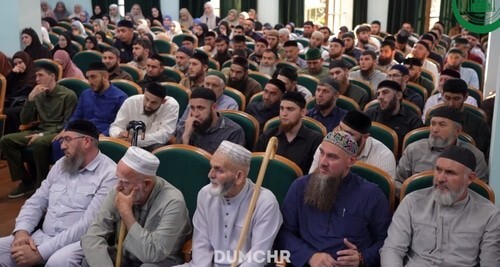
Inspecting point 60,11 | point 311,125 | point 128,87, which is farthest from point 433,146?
point 60,11

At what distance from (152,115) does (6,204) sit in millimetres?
1399

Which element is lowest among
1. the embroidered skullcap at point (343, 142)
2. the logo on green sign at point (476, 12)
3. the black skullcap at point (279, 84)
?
the black skullcap at point (279, 84)

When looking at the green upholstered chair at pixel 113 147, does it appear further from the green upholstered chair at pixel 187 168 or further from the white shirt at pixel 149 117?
the white shirt at pixel 149 117

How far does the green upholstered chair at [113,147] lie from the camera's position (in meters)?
3.98

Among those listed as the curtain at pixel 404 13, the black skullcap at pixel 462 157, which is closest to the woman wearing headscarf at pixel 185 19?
the curtain at pixel 404 13

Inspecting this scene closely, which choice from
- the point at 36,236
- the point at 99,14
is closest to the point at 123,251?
the point at 36,236

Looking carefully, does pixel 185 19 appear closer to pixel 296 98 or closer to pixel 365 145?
pixel 296 98

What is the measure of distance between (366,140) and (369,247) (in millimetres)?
1111

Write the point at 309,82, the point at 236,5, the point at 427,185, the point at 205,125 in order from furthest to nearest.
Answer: the point at 236,5, the point at 309,82, the point at 205,125, the point at 427,185

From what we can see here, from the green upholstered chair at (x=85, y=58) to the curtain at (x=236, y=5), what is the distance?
27.9 feet

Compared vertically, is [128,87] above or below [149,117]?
above

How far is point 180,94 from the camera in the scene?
5.91 meters

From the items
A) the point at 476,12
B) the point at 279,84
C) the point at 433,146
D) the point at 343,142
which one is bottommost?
the point at 433,146

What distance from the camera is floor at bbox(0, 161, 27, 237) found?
4.70m
